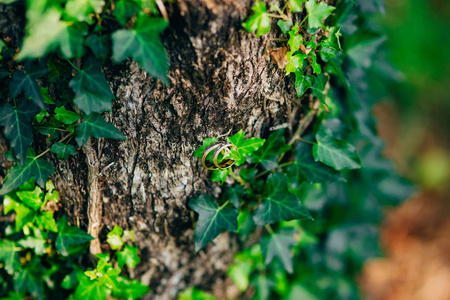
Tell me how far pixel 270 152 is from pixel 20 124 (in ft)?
2.83

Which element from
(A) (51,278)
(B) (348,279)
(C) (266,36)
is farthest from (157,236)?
(B) (348,279)

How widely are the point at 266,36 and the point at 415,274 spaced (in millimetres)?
2710

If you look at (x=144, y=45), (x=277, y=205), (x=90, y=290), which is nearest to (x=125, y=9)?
(x=144, y=45)

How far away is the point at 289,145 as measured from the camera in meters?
1.20

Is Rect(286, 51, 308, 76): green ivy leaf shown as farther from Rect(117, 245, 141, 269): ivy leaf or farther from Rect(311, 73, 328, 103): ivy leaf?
Rect(117, 245, 141, 269): ivy leaf

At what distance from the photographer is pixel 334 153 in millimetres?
1148

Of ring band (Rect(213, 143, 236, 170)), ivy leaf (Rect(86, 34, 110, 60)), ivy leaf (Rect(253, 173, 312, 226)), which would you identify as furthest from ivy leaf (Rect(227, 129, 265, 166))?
ivy leaf (Rect(86, 34, 110, 60))

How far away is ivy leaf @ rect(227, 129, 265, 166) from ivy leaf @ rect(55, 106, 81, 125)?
505 millimetres

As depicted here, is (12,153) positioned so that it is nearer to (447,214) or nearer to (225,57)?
(225,57)

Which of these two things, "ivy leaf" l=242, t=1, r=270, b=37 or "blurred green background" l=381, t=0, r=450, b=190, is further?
"blurred green background" l=381, t=0, r=450, b=190

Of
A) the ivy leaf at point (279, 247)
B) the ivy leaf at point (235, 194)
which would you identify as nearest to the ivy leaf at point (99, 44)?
the ivy leaf at point (235, 194)

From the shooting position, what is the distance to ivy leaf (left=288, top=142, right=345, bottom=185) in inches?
46.1

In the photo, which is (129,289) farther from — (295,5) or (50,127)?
(295,5)

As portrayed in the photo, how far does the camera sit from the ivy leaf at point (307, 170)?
1.17m
